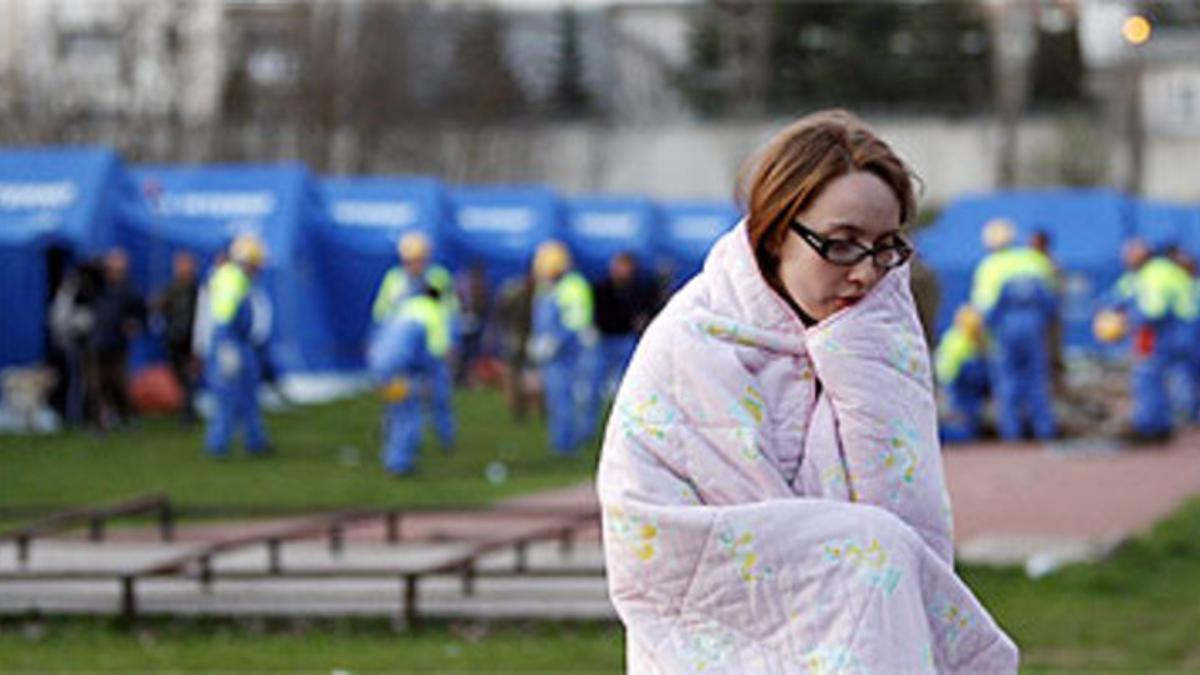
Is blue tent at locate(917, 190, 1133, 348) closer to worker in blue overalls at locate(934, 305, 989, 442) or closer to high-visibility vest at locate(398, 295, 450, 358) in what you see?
worker in blue overalls at locate(934, 305, 989, 442)

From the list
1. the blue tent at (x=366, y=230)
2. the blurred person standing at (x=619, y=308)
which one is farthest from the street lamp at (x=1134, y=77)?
the blue tent at (x=366, y=230)

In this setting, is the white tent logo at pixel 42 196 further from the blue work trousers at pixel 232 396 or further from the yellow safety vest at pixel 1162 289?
the yellow safety vest at pixel 1162 289

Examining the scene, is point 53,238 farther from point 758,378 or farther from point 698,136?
point 698,136

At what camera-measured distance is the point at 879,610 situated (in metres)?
3.55

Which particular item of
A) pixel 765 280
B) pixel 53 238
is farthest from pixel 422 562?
pixel 53 238

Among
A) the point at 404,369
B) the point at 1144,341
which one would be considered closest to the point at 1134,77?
the point at 1144,341

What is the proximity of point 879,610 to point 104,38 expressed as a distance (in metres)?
45.9

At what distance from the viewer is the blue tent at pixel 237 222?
95.9 feet

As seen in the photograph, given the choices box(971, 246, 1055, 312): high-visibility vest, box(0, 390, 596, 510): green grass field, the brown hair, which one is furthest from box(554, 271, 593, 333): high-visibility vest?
the brown hair

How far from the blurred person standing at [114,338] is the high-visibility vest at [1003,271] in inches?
340

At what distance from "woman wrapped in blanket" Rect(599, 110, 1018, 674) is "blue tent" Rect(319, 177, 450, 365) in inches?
1222

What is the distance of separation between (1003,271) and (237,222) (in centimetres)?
1066

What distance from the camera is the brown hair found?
12.0 feet

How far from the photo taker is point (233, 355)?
23109 millimetres
